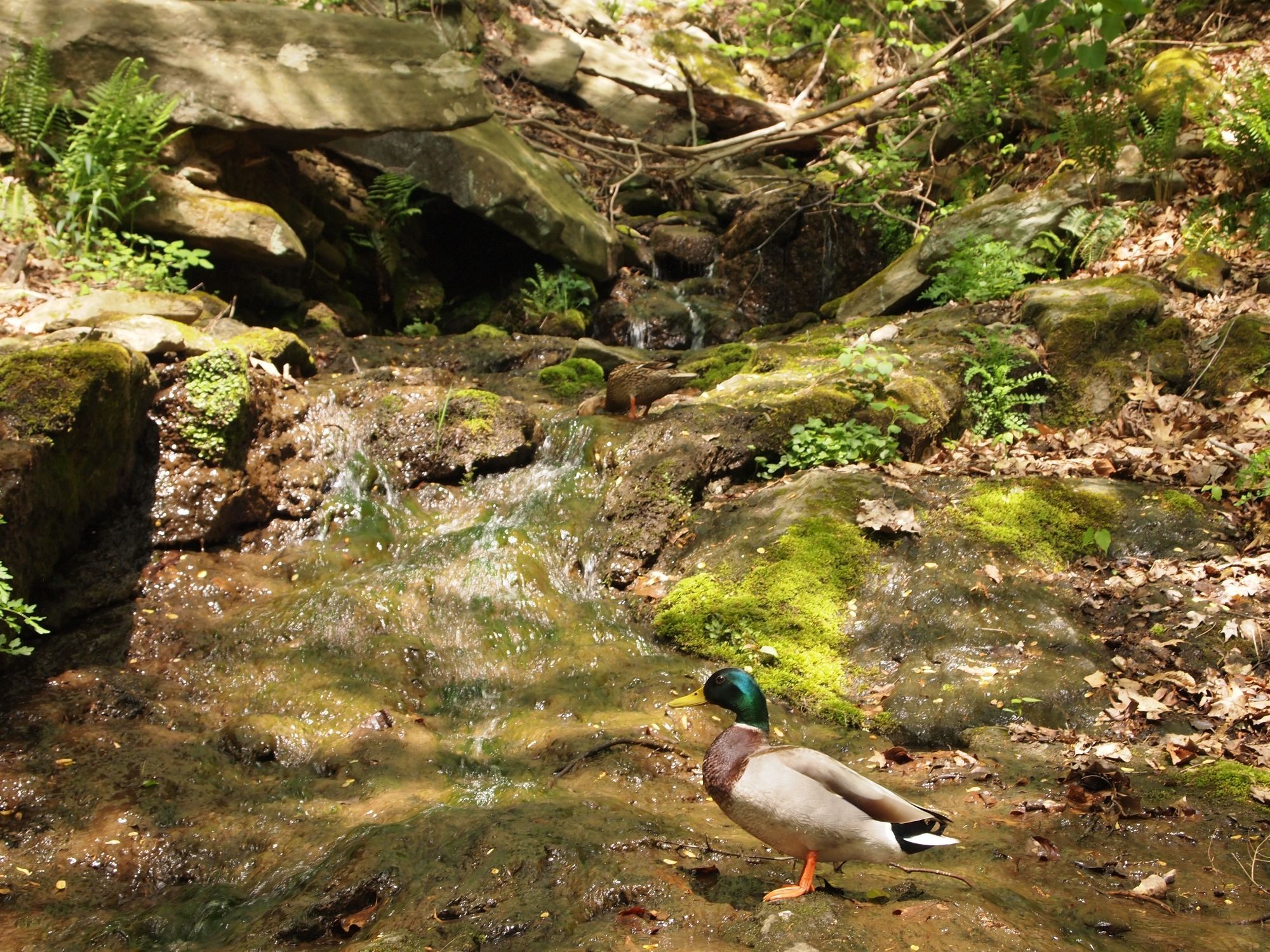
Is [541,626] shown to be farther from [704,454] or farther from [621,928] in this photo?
[621,928]

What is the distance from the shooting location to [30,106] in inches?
292

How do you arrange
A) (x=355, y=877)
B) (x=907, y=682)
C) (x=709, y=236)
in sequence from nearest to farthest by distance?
(x=355, y=877)
(x=907, y=682)
(x=709, y=236)

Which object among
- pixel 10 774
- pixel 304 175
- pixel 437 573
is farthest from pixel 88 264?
pixel 10 774

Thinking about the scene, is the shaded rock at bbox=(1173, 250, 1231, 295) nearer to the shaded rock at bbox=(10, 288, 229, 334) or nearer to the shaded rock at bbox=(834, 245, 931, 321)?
the shaded rock at bbox=(834, 245, 931, 321)

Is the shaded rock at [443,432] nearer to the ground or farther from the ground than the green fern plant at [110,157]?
nearer to the ground

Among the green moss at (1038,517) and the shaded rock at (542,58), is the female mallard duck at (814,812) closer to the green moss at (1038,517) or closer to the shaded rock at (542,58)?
the green moss at (1038,517)

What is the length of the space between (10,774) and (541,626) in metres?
2.75

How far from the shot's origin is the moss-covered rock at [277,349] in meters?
6.89

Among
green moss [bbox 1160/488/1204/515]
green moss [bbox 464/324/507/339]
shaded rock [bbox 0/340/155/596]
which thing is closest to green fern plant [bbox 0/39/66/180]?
shaded rock [bbox 0/340/155/596]

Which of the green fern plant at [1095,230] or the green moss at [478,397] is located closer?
the green moss at [478,397]

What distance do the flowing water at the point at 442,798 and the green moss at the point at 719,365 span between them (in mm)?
2553

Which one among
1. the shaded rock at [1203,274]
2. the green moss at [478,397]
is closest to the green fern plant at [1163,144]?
the shaded rock at [1203,274]

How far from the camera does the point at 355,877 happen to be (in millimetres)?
3055

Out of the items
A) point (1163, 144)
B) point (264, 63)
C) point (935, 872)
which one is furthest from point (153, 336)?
point (1163, 144)
